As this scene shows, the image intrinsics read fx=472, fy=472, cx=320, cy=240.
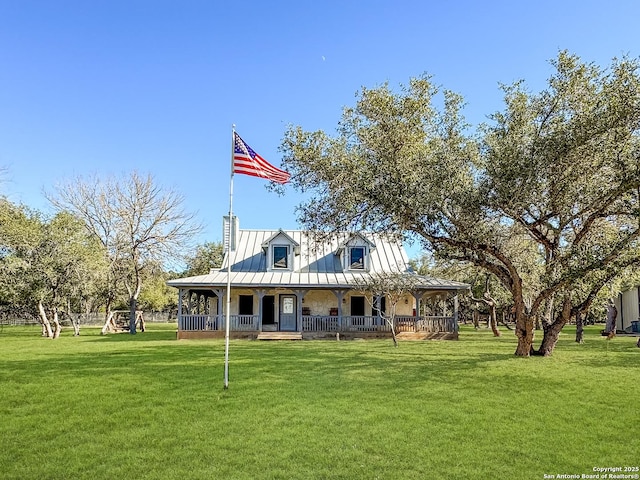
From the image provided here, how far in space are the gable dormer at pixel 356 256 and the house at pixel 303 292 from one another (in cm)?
5

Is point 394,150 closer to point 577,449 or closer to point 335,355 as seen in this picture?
point 335,355

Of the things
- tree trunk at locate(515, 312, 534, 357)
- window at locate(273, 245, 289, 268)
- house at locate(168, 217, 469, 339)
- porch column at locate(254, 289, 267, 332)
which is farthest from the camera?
window at locate(273, 245, 289, 268)

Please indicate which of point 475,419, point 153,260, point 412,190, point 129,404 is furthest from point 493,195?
point 153,260

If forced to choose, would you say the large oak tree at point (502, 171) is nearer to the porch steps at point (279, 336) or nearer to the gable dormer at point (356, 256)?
the porch steps at point (279, 336)

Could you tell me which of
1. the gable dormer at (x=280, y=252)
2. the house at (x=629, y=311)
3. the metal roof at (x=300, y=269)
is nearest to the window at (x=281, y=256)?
the gable dormer at (x=280, y=252)

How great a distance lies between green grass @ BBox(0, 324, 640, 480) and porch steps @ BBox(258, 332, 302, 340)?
9975 mm

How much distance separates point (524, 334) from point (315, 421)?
424 inches

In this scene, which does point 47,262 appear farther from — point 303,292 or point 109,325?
point 303,292

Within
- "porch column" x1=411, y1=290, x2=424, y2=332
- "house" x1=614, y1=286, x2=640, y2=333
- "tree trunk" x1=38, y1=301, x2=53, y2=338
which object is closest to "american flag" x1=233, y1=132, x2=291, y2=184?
"porch column" x1=411, y1=290, x2=424, y2=332

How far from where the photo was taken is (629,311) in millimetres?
32250

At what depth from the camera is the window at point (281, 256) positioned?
2552 centimetres

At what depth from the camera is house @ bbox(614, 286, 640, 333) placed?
30.4 metres

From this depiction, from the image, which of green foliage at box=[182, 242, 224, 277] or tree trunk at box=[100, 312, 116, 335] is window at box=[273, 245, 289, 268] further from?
green foliage at box=[182, 242, 224, 277]

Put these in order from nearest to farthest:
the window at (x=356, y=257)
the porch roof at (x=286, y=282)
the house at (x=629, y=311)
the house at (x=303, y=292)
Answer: the porch roof at (x=286, y=282) < the house at (x=303, y=292) < the window at (x=356, y=257) < the house at (x=629, y=311)
